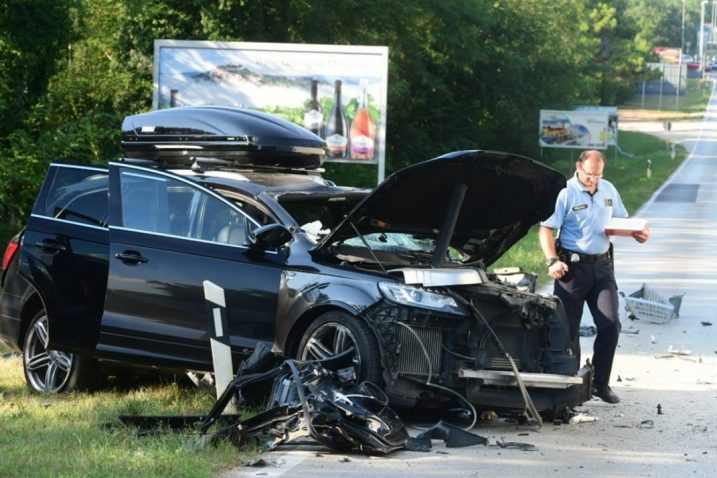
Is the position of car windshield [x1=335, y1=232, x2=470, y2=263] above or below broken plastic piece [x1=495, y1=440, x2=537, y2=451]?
above

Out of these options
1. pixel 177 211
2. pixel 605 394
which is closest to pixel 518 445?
pixel 605 394

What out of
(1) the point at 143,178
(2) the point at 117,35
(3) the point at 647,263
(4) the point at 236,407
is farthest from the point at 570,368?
(2) the point at 117,35

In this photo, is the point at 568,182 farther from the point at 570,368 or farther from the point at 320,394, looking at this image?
the point at 320,394

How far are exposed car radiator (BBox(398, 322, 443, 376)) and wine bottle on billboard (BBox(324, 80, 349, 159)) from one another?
17.7 m

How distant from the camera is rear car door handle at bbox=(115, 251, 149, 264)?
9.48 meters

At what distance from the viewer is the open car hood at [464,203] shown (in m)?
8.75

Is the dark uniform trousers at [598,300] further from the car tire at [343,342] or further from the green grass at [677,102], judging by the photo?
the green grass at [677,102]

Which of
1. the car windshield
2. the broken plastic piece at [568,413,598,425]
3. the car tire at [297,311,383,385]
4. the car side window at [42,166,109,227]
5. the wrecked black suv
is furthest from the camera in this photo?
the car side window at [42,166,109,227]

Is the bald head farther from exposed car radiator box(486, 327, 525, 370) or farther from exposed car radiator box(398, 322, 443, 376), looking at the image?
exposed car radiator box(398, 322, 443, 376)

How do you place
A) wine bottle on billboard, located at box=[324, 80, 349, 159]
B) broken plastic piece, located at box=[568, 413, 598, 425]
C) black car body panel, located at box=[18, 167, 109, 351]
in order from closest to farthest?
broken plastic piece, located at box=[568, 413, 598, 425]
black car body panel, located at box=[18, 167, 109, 351]
wine bottle on billboard, located at box=[324, 80, 349, 159]

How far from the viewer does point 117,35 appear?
122 feet

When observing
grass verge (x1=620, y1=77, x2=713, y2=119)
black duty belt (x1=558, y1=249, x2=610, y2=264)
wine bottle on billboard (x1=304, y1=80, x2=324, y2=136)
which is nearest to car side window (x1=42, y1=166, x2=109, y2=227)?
black duty belt (x1=558, y1=249, x2=610, y2=264)

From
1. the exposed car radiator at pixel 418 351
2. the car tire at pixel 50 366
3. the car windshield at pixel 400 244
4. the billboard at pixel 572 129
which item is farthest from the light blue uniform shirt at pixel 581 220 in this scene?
the billboard at pixel 572 129

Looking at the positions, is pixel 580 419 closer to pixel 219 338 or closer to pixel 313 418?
pixel 313 418
